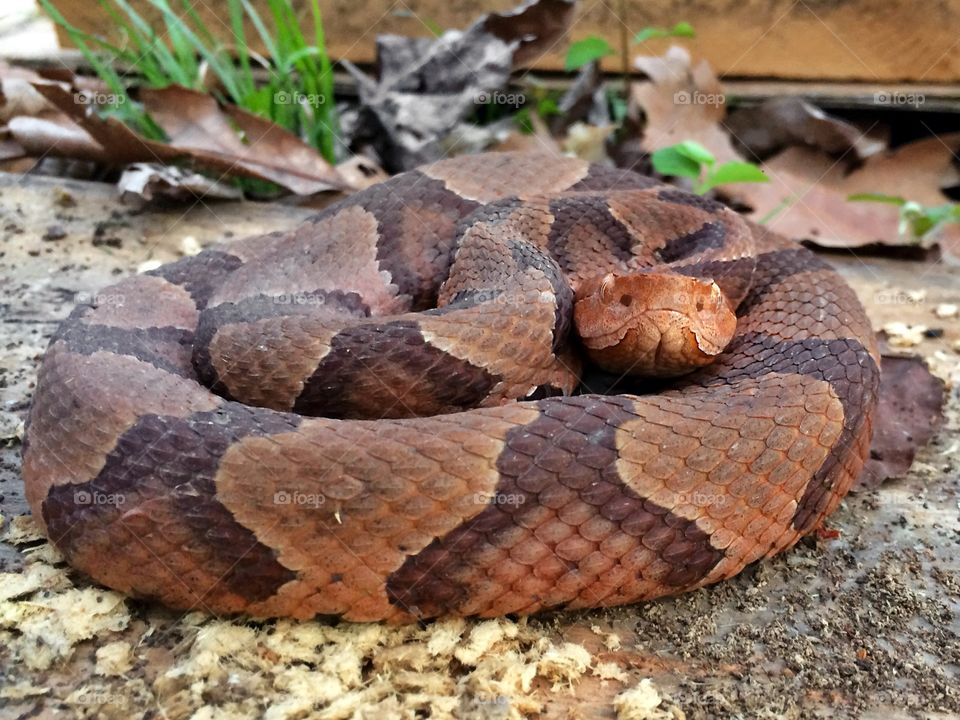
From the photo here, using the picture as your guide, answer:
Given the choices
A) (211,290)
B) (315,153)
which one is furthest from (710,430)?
(315,153)

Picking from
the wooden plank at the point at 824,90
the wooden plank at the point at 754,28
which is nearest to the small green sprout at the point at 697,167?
the wooden plank at the point at 824,90

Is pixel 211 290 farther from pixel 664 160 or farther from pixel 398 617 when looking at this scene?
pixel 664 160

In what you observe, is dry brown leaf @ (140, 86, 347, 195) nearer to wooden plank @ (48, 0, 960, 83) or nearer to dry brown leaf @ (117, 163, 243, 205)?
dry brown leaf @ (117, 163, 243, 205)

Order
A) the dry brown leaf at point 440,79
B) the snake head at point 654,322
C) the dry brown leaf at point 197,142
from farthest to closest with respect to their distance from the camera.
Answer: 1. the dry brown leaf at point 440,79
2. the dry brown leaf at point 197,142
3. the snake head at point 654,322

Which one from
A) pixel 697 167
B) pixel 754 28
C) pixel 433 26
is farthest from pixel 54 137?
pixel 754 28

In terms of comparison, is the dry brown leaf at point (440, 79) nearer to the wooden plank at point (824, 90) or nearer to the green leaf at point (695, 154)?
the wooden plank at point (824, 90)

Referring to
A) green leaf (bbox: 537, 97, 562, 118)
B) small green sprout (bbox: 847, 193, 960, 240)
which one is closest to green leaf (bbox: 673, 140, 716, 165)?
small green sprout (bbox: 847, 193, 960, 240)
